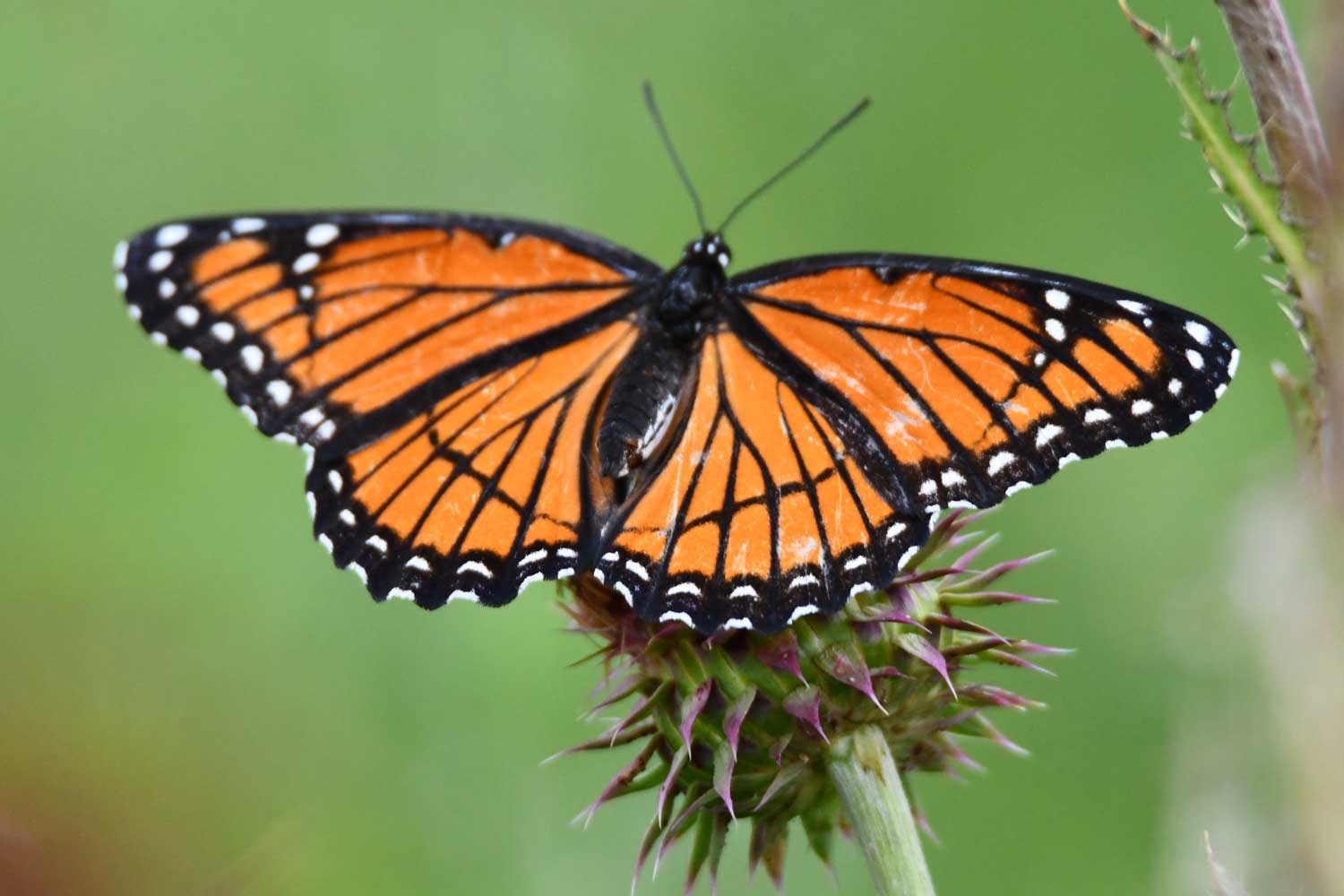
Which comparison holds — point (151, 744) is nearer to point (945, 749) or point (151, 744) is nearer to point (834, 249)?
point (945, 749)

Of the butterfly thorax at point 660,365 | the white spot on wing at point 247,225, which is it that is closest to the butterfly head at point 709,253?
the butterfly thorax at point 660,365

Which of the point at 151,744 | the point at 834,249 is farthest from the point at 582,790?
the point at 834,249

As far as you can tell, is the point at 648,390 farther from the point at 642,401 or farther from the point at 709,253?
the point at 709,253

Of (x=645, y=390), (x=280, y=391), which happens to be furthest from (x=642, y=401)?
(x=280, y=391)

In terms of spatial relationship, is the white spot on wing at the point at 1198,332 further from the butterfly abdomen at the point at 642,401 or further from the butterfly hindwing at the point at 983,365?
the butterfly abdomen at the point at 642,401

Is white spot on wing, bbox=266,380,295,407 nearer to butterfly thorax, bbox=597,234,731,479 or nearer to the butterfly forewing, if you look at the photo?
the butterfly forewing
